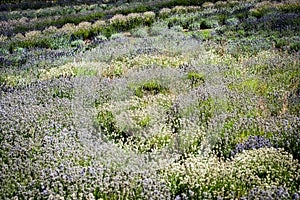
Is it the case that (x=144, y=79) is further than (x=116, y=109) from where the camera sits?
Yes

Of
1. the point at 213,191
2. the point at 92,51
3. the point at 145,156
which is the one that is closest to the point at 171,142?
the point at 145,156

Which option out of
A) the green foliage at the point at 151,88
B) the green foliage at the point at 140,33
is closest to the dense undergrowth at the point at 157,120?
the green foliage at the point at 151,88

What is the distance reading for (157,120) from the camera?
5148 mm

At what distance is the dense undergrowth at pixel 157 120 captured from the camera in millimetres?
3617

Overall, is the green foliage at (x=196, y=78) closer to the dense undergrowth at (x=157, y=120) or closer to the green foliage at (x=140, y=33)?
the dense undergrowth at (x=157, y=120)

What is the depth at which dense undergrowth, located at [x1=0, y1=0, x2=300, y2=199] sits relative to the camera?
3617 millimetres

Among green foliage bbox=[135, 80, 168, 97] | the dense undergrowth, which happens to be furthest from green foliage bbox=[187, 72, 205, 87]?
green foliage bbox=[135, 80, 168, 97]

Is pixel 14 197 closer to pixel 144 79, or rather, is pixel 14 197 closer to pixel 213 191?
pixel 213 191

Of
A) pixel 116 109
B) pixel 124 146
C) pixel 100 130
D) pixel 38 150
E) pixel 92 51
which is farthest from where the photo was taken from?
pixel 92 51

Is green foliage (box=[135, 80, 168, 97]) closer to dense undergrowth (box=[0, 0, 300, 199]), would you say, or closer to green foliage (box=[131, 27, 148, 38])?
dense undergrowth (box=[0, 0, 300, 199])

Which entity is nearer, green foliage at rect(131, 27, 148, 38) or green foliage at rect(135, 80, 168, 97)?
green foliage at rect(135, 80, 168, 97)

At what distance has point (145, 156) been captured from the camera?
14.1 feet

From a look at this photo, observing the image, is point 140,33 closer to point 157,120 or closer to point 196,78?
point 196,78

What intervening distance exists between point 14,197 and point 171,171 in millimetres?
1593
